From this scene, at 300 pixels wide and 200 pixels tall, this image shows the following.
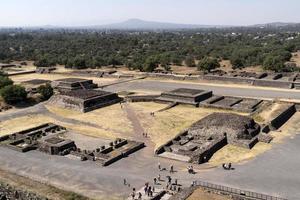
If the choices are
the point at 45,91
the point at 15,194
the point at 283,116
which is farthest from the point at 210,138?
the point at 45,91

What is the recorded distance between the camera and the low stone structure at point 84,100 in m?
47.8

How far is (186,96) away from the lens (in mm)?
49688

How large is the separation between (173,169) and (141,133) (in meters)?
10.1

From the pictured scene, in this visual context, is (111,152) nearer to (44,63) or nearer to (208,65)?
(208,65)

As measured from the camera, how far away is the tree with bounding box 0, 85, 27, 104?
5128 cm

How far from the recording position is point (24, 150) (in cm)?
3347

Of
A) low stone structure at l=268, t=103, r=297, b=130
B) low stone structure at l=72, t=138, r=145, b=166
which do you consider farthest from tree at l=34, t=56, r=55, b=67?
low stone structure at l=268, t=103, r=297, b=130

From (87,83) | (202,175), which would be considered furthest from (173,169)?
(87,83)

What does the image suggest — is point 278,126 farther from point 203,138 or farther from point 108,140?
point 108,140

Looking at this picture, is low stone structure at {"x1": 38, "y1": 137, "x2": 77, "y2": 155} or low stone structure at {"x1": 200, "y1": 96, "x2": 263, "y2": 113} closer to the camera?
low stone structure at {"x1": 38, "y1": 137, "x2": 77, "y2": 155}

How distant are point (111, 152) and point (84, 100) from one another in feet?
53.5

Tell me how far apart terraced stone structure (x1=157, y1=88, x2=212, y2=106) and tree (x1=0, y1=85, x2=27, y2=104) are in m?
18.7

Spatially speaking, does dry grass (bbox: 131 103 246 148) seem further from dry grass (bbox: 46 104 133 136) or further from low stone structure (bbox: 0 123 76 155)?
low stone structure (bbox: 0 123 76 155)

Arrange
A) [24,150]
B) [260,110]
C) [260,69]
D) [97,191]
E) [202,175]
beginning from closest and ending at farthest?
1. [97,191]
2. [202,175]
3. [24,150]
4. [260,110]
5. [260,69]
